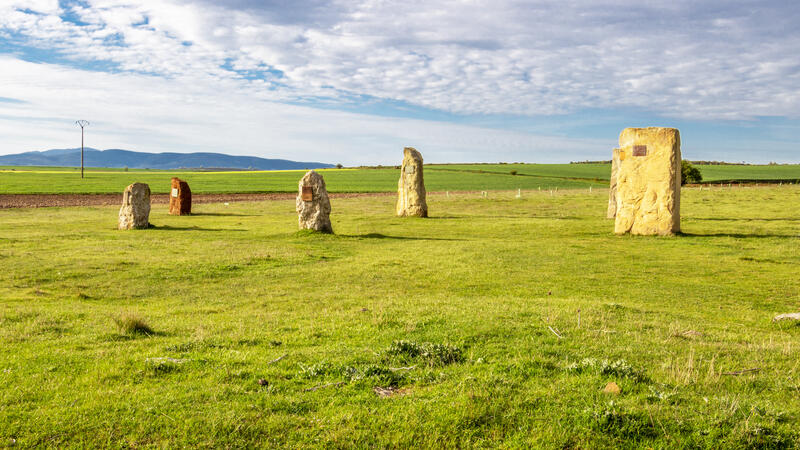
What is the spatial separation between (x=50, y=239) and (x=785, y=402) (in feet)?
77.2

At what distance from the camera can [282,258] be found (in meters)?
17.7

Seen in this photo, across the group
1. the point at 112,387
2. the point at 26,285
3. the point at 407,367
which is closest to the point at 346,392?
the point at 407,367

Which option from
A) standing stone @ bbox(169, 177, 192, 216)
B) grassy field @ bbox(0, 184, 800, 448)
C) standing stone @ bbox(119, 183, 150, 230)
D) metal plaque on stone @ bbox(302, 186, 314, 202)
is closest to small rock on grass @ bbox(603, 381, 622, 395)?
grassy field @ bbox(0, 184, 800, 448)

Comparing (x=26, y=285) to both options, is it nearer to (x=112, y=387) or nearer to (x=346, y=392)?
(x=112, y=387)

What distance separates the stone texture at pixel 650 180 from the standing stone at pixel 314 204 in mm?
12911

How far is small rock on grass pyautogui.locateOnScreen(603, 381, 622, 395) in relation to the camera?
5.80m

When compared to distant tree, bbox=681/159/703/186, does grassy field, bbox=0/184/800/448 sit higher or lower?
lower

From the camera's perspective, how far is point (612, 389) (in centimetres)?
584

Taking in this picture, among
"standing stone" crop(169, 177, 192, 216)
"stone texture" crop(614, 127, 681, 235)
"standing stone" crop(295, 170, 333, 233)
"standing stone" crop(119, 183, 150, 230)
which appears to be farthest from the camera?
"standing stone" crop(169, 177, 192, 216)

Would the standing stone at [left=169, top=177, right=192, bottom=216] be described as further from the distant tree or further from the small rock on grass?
the distant tree

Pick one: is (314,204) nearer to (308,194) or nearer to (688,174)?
(308,194)

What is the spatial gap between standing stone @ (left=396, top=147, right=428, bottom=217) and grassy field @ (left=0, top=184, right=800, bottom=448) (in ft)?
46.1

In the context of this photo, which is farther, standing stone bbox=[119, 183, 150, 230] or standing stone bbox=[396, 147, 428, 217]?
standing stone bbox=[396, 147, 428, 217]

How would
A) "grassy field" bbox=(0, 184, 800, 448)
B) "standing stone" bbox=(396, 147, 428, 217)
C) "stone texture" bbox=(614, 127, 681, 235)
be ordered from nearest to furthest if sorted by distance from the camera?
"grassy field" bbox=(0, 184, 800, 448) < "stone texture" bbox=(614, 127, 681, 235) < "standing stone" bbox=(396, 147, 428, 217)
